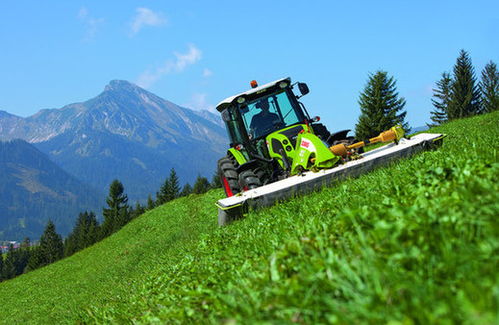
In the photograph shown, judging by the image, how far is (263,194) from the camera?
708cm

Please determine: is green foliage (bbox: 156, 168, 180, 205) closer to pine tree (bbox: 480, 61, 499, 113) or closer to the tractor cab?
pine tree (bbox: 480, 61, 499, 113)

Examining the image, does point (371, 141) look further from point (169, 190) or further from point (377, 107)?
point (169, 190)

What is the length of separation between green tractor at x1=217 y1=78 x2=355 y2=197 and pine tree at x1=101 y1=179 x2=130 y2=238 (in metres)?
80.4

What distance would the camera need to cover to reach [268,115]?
33.5 ft

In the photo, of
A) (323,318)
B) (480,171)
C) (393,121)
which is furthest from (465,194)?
(393,121)

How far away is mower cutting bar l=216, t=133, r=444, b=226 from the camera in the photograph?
708cm

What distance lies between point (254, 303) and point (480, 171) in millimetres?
1971

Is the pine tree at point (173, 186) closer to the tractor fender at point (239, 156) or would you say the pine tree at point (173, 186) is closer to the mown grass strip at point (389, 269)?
the tractor fender at point (239, 156)

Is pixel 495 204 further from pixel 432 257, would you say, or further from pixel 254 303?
pixel 254 303

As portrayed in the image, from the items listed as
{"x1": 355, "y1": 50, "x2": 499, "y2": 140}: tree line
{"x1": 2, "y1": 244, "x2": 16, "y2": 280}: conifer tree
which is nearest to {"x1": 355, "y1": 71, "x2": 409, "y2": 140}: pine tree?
{"x1": 355, "y1": 50, "x2": 499, "y2": 140}: tree line

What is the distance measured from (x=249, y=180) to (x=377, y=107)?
45134 mm

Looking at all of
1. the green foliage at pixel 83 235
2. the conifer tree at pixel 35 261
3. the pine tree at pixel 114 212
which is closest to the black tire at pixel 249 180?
the pine tree at pixel 114 212

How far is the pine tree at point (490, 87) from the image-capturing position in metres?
55.8

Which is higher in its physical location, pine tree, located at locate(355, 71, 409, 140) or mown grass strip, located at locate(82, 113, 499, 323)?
pine tree, located at locate(355, 71, 409, 140)
